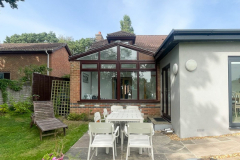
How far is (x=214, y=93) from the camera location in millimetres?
4805

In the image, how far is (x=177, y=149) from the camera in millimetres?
3881

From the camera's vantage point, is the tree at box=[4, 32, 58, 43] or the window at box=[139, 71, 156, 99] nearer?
the window at box=[139, 71, 156, 99]

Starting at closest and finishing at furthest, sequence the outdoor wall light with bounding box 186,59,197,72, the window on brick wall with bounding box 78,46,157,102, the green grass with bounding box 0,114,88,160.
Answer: the green grass with bounding box 0,114,88,160 < the outdoor wall light with bounding box 186,59,197,72 < the window on brick wall with bounding box 78,46,157,102

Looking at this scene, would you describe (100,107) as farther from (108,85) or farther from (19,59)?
(19,59)

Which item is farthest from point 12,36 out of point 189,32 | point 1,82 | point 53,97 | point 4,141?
point 189,32

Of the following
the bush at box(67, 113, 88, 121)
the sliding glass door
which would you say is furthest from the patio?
the bush at box(67, 113, 88, 121)

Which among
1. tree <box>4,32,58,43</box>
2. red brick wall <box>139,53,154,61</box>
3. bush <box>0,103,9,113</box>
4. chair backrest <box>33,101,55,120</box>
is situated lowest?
bush <box>0,103,9,113</box>

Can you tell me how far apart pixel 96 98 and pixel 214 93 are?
5224 millimetres

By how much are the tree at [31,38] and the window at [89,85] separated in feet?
96.6

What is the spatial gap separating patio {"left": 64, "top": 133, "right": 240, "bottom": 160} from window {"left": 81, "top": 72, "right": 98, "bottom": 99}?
3649mm

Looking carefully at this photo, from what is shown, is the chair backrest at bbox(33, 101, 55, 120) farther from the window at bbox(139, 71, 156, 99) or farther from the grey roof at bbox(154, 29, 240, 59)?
the grey roof at bbox(154, 29, 240, 59)

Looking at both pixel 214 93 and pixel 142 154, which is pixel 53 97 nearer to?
pixel 142 154

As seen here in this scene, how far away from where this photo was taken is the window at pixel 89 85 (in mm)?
8164

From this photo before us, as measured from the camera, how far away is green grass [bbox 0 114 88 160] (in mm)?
3712
